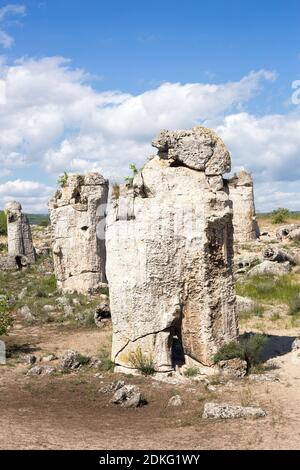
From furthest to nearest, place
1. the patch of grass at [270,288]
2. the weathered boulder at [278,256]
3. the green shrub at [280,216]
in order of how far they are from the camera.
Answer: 1. the green shrub at [280,216]
2. the weathered boulder at [278,256]
3. the patch of grass at [270,288]

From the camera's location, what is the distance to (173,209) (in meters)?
9.20

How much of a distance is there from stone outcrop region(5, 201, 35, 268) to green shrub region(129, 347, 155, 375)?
16.6 meters

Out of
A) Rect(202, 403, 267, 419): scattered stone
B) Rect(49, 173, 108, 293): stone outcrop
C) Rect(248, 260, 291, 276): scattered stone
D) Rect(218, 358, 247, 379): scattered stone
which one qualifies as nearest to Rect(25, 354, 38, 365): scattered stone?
Rect(218, 358, 247, 379): scattered stone

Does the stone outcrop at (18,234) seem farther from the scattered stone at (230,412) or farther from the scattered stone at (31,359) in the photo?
the scattered stone at (230,412)

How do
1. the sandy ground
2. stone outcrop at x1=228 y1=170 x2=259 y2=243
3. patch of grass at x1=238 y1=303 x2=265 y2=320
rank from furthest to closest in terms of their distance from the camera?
stone outcrop at x1=228 y1=170 x2=259 y2=243, patch of grass at x1=238 y1=303 x2=265 y2=320, the sandy ground

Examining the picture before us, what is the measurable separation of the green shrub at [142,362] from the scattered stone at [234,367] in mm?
1149

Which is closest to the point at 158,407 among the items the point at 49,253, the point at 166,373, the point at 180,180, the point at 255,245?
the point at 166,373

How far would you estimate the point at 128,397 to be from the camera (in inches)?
311

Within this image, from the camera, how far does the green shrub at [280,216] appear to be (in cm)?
3759

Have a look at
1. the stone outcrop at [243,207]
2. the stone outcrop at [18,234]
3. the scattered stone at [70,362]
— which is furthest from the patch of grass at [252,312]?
the stone outcrop at [18,234]

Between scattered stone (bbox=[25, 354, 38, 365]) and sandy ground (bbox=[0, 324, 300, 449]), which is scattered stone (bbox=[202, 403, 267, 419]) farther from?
scattered stone (bbox=[25, 354, 38, 365])

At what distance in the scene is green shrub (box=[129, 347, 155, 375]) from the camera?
904 centimetres

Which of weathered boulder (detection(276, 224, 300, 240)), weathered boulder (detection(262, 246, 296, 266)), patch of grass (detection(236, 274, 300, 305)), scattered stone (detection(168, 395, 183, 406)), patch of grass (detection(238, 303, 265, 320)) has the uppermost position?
weathered boulder (detection(276, 224, 300, 240))

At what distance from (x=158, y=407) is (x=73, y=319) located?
278 inches
